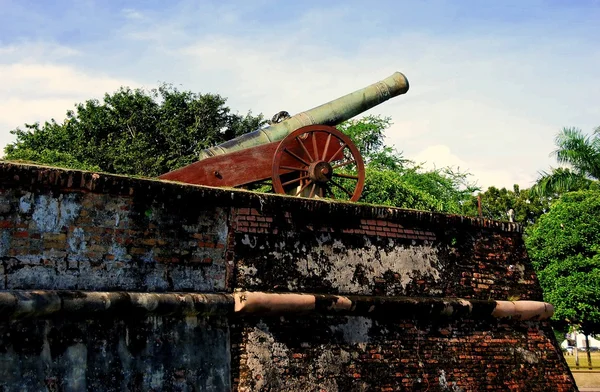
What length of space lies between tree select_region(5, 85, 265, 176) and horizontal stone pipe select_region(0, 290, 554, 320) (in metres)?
16.2

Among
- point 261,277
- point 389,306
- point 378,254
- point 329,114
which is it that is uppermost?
point 329,114

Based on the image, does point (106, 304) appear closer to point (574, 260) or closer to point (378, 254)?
point (378, 254)

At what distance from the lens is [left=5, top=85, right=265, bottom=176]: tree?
23.2 m

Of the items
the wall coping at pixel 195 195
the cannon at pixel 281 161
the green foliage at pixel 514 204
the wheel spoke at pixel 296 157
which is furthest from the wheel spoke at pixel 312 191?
the green foliage at pixel 514 204

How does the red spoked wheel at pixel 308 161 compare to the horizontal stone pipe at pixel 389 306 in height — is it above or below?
above

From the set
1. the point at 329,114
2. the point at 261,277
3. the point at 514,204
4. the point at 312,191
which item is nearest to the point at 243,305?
the point at 261,277

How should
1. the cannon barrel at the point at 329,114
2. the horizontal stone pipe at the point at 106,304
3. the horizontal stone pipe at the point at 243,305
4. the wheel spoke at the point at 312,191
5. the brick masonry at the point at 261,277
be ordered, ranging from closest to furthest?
the horizontal stone pipe at the point at 106,304, the horizontal stone pipe at the point at 243,305, the brick masonry at the point at 261,277, the wheel spoke at the point at 312,191, the cannon barrel at the point at 329,114

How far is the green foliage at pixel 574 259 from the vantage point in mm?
20609

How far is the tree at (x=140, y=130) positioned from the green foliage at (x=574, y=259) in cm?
992

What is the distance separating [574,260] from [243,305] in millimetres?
16580

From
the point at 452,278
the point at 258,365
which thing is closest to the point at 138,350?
the point at 258,365

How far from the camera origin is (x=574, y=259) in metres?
21.0

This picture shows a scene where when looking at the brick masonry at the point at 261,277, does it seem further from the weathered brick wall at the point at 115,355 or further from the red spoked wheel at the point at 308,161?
the red spoked wheel at the point at 308,161

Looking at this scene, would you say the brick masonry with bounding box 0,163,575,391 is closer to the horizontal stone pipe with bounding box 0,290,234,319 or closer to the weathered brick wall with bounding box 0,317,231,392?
the weathered brick wall with bounding box 0,317,231,392
